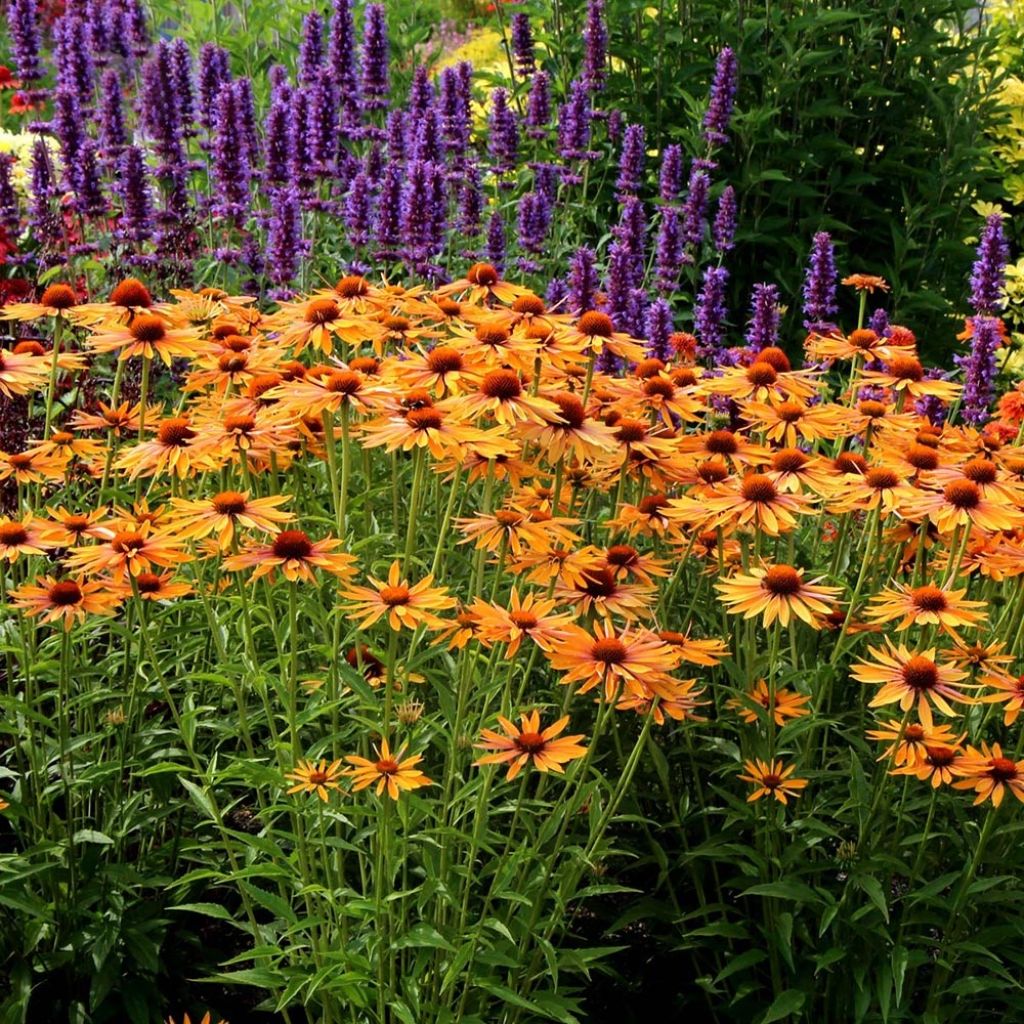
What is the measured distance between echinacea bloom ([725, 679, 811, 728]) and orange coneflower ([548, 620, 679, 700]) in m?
0.42

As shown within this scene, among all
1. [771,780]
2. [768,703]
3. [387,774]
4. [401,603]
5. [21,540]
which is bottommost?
[771,780]

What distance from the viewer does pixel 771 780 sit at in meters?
2.36

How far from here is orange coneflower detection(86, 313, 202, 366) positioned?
2.40 metres

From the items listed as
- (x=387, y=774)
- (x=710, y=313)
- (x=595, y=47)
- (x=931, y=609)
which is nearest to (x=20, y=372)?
(x=387, y=774)

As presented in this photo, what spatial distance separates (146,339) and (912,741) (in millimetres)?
1512

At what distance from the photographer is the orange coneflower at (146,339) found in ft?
7.88

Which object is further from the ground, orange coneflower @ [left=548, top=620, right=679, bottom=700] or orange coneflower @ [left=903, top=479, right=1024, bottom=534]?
orange coneflower @ [left=903, top=479, right=1024, bottom=534]

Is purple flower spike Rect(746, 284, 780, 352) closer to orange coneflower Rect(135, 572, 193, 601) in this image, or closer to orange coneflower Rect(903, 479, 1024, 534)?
orange coneflower Rect(903, 479, 1024, 534)

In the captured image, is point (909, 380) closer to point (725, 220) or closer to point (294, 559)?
point (294, 559)

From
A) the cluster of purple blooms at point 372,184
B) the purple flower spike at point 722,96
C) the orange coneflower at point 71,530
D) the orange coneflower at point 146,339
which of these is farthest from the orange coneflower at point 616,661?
the purple flower spike at point 722,96

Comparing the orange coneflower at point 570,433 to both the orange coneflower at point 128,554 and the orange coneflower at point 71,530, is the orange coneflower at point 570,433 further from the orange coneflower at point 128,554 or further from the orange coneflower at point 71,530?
the orange coneflower at point 71,530

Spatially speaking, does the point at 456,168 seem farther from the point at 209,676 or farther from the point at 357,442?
the point at 209,676

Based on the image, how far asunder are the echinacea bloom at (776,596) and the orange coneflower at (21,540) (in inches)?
44.8

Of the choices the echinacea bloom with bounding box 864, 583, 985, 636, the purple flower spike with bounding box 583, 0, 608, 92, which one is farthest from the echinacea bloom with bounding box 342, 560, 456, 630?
the purple flower spike with bounding box 583, 0, 608, 92
